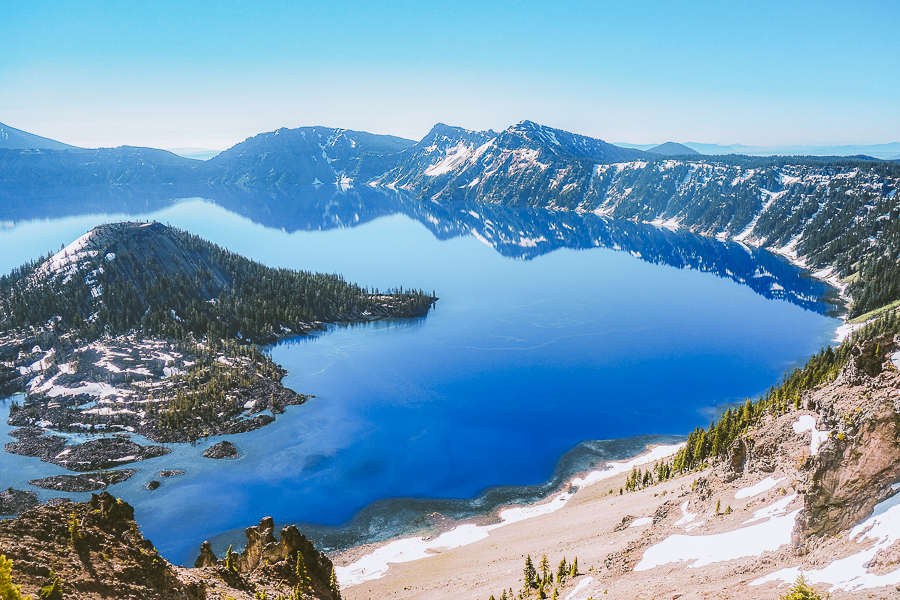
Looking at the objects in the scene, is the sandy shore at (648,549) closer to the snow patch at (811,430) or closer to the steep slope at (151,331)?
the snow patch at (811,430)

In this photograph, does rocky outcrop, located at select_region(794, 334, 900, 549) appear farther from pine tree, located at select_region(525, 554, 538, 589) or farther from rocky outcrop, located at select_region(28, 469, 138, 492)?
rocky outcrop, located at select_region(28, 469, 138, 492)

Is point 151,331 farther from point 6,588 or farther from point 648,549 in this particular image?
point 6,588

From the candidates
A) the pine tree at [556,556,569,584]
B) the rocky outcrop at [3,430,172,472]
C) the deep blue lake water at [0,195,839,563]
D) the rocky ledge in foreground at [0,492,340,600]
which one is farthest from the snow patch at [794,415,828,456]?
the rocky outcrop at [3,430,172,472]

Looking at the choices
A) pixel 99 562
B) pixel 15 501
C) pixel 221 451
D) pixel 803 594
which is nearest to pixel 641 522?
pixel 803 594

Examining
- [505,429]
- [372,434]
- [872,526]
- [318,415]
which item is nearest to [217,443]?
[318,415]

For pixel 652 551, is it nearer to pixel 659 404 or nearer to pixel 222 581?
pixel 222 581

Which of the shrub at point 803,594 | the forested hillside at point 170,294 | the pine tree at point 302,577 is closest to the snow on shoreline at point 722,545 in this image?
the shrub at point 803,594
